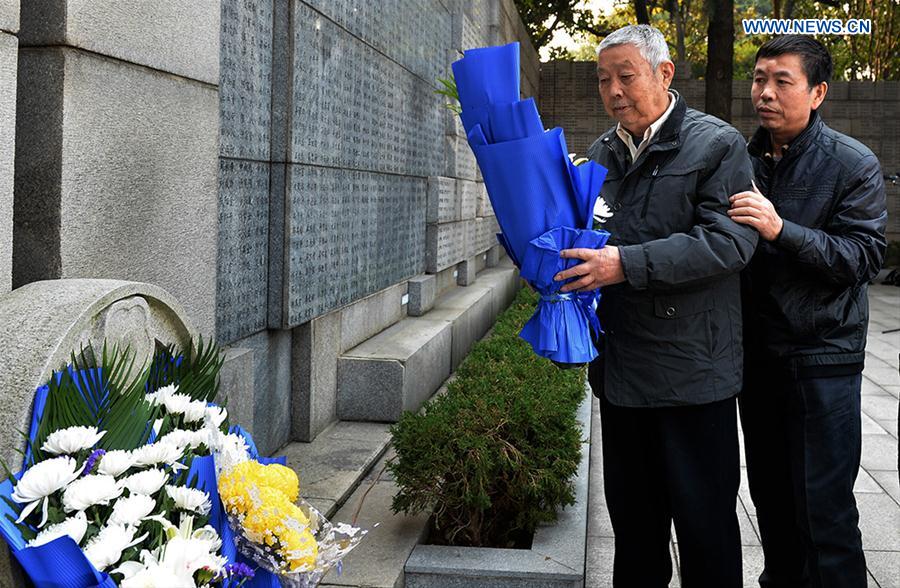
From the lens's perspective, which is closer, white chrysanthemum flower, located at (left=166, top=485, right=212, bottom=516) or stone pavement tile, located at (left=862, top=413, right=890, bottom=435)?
white chrysanthemum flower, located at (left=166, top=485, right=212, bottom=516)

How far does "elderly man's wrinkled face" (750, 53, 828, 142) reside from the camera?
3.25 metres

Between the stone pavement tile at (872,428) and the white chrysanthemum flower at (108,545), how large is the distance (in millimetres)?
5917

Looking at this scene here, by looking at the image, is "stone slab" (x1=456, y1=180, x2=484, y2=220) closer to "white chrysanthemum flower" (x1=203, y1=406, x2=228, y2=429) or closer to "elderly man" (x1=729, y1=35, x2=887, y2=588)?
"elderly man" (x1=729, y1=35, x2=887, y2=588)

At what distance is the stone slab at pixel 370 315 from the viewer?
616 centimetres

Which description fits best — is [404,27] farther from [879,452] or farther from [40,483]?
[40,483]

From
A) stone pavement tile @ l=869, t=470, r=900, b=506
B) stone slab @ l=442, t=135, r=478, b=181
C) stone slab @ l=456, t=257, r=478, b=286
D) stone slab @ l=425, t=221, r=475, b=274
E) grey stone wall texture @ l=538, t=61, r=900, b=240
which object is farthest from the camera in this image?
grey stone wall texture @ l=538, t=61, r=900, b=240

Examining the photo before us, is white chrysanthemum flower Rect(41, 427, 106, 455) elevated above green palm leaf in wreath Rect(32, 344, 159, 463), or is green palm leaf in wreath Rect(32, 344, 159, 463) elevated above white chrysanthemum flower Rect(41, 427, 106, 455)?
green palm leaf in wreath Rect(32, 344, 159, 463)

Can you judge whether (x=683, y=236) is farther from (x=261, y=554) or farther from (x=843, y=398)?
(x=261, y=554)

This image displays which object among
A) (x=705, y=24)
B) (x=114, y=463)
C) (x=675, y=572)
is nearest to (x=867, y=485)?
(x=675, y=572)

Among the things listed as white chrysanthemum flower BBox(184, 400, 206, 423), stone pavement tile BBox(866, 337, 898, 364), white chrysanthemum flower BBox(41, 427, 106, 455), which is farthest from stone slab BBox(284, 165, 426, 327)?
stone pavement tile BBox(866, 337, 898, 364)

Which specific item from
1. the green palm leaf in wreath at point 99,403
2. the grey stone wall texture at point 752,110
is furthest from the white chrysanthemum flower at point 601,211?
the grey stone wall texture at point 752,110

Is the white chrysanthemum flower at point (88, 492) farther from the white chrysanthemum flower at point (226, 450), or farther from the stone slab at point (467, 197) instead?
the stone slab at point (467, 197)

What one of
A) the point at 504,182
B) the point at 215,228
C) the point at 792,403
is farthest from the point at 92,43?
the point at 792,403

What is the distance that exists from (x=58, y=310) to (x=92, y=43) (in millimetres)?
1047
